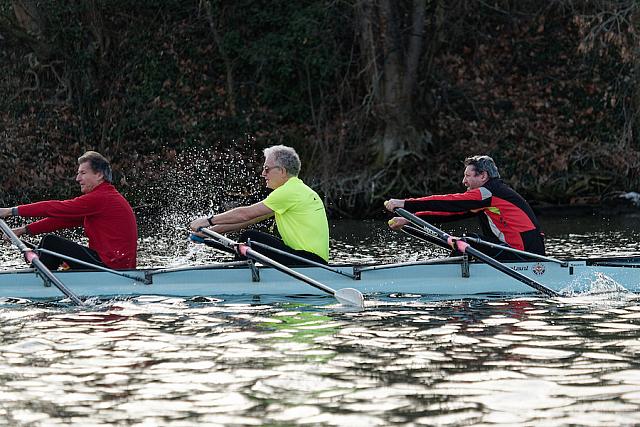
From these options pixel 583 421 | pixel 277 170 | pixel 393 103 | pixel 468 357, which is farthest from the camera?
pixel 393 103

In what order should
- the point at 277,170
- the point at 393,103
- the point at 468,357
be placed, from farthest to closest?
the point at 393,103 → the point at 277,170 → the point at 468,357

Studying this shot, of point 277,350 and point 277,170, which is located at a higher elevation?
point 277,170

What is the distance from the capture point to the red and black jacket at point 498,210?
13883 millimetres

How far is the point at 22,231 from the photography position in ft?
45.8

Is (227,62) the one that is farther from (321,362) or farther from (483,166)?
(321,362)

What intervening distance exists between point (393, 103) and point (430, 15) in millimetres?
2766

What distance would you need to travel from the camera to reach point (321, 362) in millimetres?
9570

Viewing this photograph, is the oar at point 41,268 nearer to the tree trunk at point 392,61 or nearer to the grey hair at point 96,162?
the grey hair at point 96,162

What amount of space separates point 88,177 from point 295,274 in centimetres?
257

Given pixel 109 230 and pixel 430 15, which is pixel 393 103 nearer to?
pixel 430 15

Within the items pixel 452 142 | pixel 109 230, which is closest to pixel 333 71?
pixel 452 142

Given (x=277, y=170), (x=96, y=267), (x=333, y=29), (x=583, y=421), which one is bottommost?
(x=583, y=421)

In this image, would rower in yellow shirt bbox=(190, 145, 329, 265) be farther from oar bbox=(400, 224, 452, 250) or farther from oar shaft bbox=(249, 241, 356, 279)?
oar bbox=(400, 224, 452, 250)

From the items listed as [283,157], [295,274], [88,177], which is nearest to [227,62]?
[88,177]
